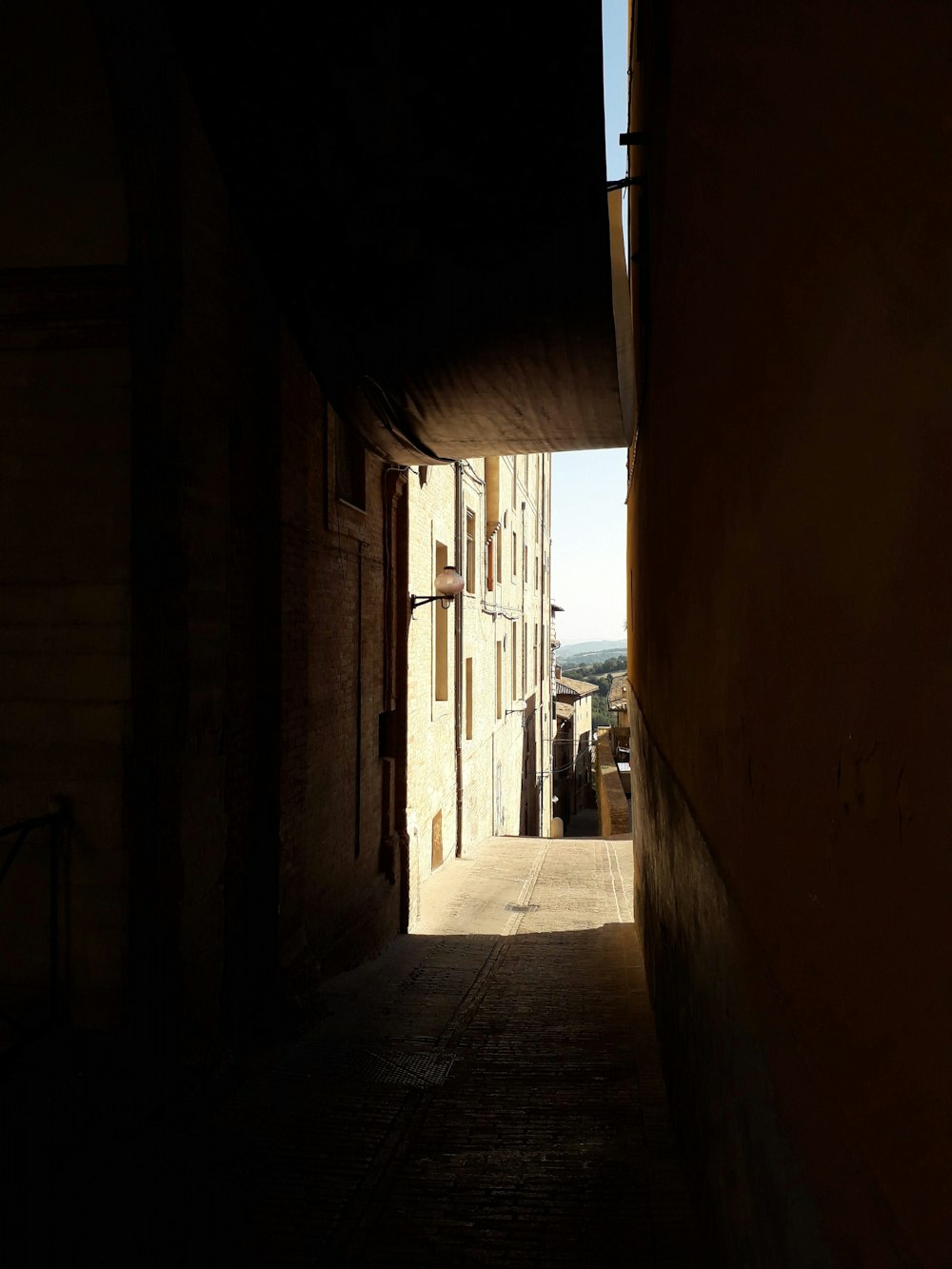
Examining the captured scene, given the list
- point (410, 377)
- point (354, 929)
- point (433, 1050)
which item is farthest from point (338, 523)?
point (433, 1050)

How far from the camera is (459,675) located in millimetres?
14219

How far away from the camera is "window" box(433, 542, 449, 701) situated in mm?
12797

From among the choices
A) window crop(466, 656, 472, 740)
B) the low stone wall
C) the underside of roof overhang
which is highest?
the underside of roof overhang

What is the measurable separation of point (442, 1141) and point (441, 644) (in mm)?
9290

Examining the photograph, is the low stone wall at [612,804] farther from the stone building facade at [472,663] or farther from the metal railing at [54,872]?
the metal railing at [54,872]

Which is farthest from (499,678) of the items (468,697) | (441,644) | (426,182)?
(426,182)

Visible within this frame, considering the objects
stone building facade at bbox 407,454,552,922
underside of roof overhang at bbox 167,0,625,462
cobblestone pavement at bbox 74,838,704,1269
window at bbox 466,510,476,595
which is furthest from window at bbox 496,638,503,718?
underside of roof overhang at bbox 167,0,625,462

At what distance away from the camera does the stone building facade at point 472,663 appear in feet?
37.7

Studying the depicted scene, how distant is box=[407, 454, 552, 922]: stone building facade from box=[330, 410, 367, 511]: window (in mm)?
1964

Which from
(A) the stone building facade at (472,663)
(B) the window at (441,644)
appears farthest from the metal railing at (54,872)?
(B) the window at (441,644)

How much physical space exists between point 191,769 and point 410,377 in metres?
3.37

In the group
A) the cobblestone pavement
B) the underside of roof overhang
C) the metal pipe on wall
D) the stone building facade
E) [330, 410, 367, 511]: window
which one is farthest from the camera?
the metal pipe on wall

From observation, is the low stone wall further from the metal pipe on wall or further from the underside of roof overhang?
the underside of roof overhang

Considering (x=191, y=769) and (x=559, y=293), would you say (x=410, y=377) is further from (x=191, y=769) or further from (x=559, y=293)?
(x=191, y=769)
